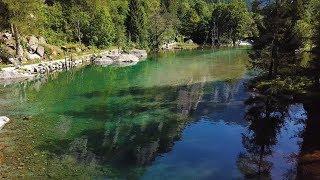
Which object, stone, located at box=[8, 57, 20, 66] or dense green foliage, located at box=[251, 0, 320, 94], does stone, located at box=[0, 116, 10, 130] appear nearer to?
dense green foliage, located at box=[251, 0, 320, 94]

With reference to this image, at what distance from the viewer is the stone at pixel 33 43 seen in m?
86.9

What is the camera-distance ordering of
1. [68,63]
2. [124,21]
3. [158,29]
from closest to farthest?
[68,63] → [124,21] → [158,29]

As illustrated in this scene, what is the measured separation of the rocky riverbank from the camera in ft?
235

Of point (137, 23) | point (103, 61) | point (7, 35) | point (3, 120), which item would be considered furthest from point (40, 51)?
point (3, 120)

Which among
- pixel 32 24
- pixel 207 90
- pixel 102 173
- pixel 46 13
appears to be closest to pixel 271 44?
pixel 207 90

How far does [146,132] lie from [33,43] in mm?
56891

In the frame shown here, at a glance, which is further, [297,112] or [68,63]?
[68,63]

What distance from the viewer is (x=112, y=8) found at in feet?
422

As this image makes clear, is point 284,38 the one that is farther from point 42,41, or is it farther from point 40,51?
point 42,41

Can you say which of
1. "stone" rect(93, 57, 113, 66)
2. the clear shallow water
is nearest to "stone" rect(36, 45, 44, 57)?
"stone" rect(93, 57, 113, 66)

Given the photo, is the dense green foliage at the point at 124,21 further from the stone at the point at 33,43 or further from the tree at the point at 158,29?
the stone at the point at 33,43

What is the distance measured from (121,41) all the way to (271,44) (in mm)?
74460

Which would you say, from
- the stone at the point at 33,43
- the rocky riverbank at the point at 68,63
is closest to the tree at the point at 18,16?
the stone at the point at 33,43

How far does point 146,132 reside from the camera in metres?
39.7
